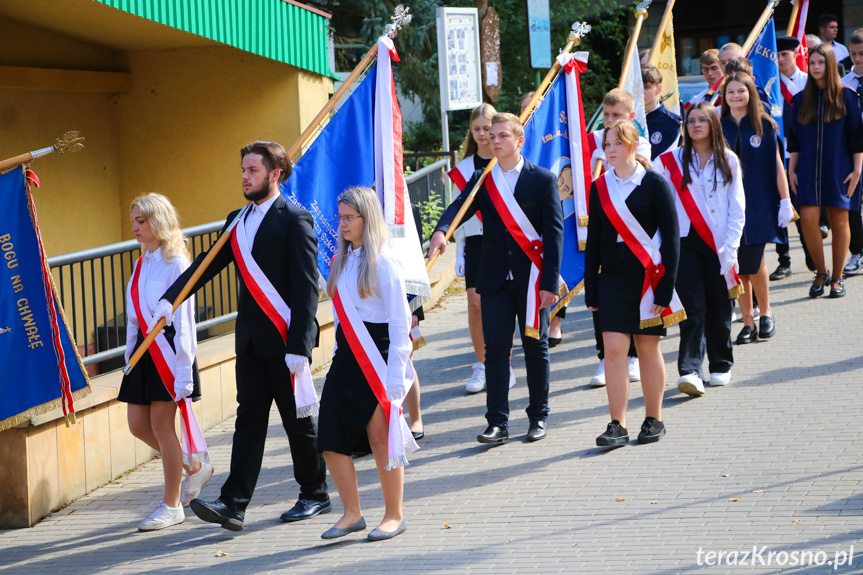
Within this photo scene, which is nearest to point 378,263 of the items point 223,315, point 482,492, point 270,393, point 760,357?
point 270,393

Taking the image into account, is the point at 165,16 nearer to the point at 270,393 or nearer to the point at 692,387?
the point at 270,393

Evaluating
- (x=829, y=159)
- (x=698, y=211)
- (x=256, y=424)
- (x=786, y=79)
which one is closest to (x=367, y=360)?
(x=256, y=424)

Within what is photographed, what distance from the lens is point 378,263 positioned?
535 centimetres

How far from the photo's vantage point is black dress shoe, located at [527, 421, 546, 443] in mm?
6996

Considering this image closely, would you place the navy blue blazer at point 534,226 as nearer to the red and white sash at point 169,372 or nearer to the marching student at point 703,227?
the marching student at point 703,227

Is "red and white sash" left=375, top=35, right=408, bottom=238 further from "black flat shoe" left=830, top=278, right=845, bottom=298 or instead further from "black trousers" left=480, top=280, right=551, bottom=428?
"black flat shoe" left=830, top=278, right=845, bottom=298

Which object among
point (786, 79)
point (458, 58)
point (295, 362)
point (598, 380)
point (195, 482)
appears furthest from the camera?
point (458, 58)

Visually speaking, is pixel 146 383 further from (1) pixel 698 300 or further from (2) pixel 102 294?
(1) pixel 698 300

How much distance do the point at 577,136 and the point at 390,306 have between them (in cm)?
322

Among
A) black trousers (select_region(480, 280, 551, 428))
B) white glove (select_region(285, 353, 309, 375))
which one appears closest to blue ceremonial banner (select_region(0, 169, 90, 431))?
white glove (select_region(285, 353, 309, 375))

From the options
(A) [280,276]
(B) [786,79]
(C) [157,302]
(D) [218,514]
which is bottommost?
(D) [218,514]

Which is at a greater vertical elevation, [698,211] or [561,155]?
[561,155]

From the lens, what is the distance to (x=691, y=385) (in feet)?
24.7

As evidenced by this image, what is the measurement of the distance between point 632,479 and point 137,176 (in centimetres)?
760
